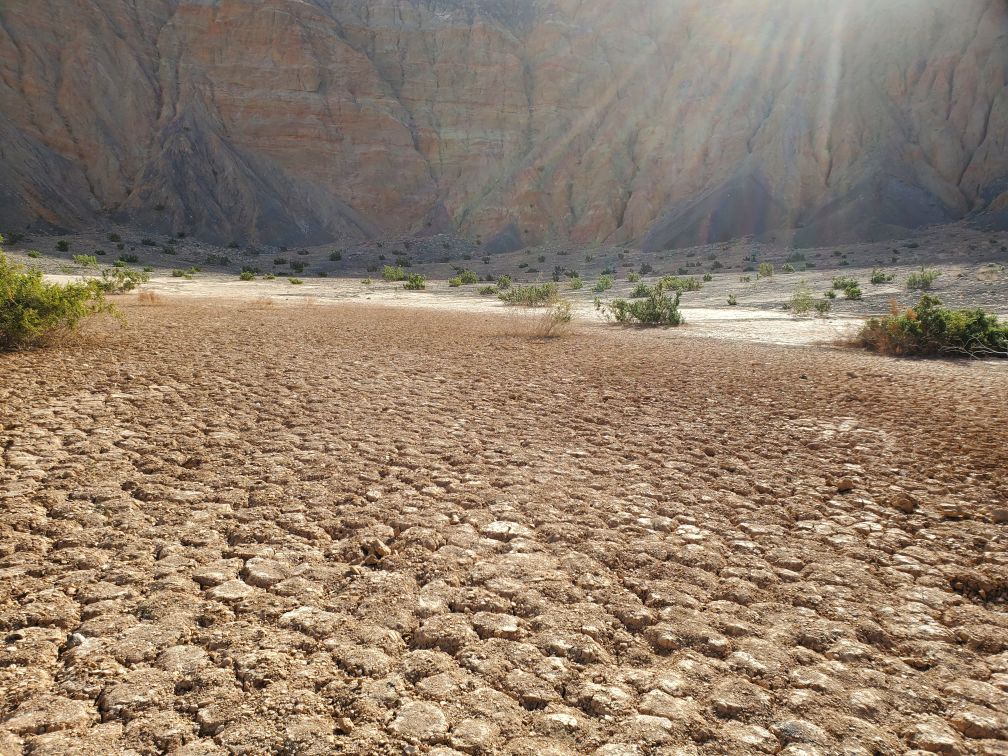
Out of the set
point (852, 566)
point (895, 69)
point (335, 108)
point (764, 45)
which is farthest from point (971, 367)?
point (335, 108)

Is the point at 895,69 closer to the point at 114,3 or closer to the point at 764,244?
the point at 764,244

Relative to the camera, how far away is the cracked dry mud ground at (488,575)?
5.96ft

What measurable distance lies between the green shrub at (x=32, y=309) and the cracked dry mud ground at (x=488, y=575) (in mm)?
1344

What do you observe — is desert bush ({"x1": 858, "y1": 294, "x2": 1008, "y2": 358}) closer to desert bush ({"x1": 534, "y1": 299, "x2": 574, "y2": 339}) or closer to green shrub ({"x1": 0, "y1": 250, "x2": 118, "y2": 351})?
desert bush ({"x1": 534, "y1": 299, "x2": 574, "y2": 339})

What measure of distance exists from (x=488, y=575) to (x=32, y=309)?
6433 millimetres

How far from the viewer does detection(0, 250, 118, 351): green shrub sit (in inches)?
252

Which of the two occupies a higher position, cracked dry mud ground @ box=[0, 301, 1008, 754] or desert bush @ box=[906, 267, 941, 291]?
desert bush @ box=[906, 267, 941, 291]

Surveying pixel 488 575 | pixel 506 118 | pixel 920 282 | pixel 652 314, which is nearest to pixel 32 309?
pixel 488 575

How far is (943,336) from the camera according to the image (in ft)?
29.5

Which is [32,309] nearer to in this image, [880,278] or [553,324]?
[553,324]

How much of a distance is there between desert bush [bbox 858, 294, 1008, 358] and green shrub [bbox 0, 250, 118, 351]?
10.5 meters

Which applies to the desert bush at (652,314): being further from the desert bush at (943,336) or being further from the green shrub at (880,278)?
the green shrub at (880,278)

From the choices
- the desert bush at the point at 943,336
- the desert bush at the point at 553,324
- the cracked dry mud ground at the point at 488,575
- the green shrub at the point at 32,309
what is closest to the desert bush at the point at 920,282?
the desert bush at the point at 943,336

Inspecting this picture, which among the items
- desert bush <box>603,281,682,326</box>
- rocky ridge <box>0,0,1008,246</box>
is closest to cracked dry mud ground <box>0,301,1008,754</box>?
desert bush <box>603,281,682,326</box>
